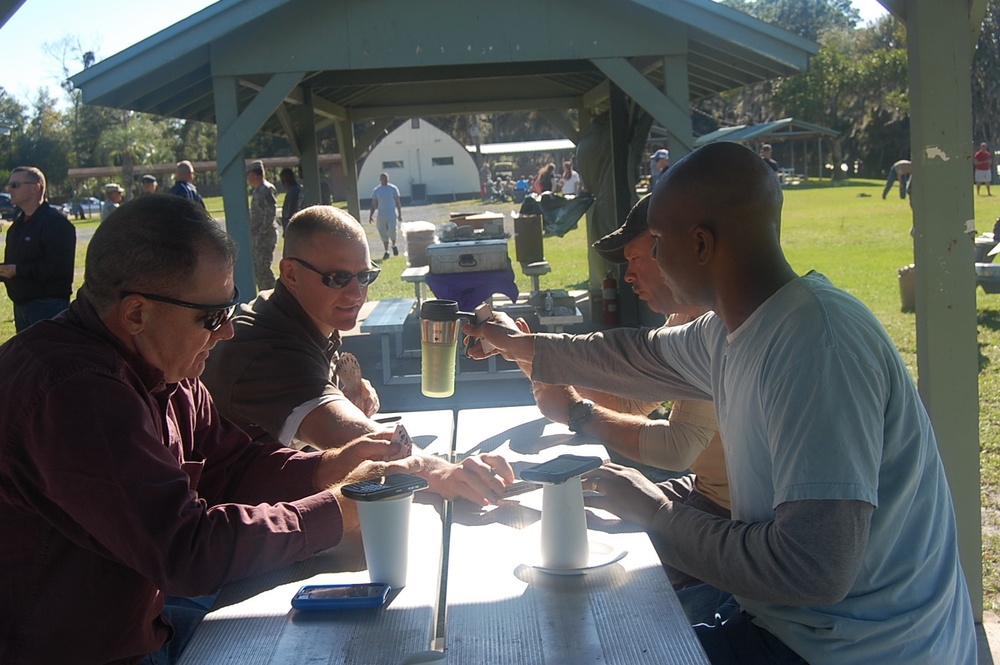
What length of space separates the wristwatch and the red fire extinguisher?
22.8 feet

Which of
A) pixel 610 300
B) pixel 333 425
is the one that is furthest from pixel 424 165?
pixel 333 425

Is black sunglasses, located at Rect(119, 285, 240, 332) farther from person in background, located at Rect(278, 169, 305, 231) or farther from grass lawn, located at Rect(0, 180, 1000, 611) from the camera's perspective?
person in background, located at Rect(278, 169, 305, 231)

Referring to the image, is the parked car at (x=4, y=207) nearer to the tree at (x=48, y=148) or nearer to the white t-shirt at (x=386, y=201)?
the tree at (x=48, y=148)

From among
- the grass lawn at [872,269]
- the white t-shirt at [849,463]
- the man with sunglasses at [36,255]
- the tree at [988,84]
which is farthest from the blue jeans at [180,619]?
the tree at [988,84]

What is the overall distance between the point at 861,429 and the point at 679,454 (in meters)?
1.28

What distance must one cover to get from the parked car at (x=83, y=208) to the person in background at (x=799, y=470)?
54.0 metres

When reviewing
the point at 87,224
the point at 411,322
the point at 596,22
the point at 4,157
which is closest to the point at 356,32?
the point at 596,22

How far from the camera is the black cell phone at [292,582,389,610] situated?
6.15 feet

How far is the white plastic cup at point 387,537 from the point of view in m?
1.90

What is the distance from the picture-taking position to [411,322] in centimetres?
1166

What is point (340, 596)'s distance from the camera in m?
1.91

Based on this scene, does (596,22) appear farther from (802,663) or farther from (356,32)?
(802,663)

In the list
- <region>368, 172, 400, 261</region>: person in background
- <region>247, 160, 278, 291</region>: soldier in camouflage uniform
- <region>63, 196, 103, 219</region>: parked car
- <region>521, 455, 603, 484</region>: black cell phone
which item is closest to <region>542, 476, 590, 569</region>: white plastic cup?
<region>521, 455, 603, 484</region>: black cell phone

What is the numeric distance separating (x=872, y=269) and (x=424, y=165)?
142 feet
